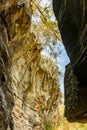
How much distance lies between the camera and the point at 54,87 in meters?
13.0

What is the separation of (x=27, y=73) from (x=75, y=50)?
934 centimetres

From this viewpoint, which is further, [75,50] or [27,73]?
[27,73]

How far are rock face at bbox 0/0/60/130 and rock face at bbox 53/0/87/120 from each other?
10.8 feet

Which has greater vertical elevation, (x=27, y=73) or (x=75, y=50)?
(x=75, y=50)

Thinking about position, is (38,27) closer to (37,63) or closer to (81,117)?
(37,63)

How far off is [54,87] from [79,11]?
10636mm

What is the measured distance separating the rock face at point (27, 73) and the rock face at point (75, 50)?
10.8ft

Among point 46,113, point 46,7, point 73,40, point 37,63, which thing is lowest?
point 46,113

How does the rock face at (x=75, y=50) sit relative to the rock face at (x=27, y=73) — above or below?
above

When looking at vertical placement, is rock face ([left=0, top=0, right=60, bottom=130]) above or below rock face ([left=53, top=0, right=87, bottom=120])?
below

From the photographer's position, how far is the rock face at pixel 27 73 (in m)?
7.53

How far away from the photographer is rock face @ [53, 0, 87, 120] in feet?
7.97

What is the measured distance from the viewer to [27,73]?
1191 cm

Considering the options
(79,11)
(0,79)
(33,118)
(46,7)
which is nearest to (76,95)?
(79,11)
